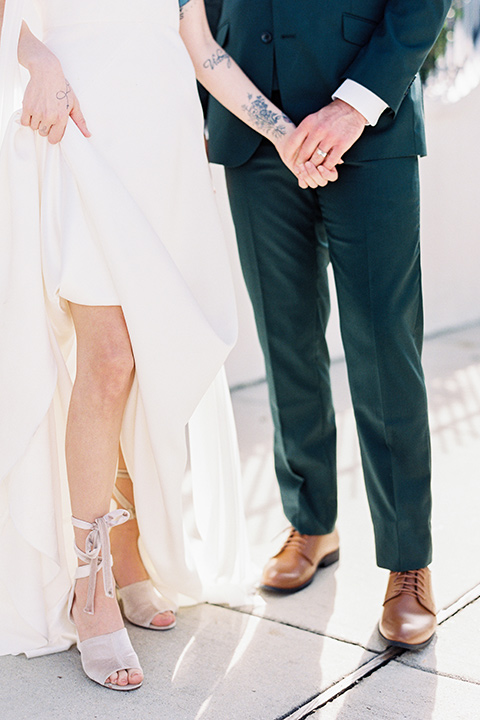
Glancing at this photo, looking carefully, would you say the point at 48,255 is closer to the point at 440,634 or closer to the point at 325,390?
the point at 325,390

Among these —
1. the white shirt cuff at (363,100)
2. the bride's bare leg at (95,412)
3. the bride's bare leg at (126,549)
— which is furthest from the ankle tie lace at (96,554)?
the white shirt cuff at (363,100)

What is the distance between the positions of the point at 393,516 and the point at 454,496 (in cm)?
89

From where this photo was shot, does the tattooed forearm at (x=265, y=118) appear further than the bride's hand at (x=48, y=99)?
Yes

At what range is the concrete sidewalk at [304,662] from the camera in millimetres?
1680

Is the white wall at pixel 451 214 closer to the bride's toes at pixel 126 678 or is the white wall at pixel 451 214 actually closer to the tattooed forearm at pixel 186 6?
the tattooed forearm at pixel 186 6

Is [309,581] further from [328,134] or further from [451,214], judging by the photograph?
[451,214]

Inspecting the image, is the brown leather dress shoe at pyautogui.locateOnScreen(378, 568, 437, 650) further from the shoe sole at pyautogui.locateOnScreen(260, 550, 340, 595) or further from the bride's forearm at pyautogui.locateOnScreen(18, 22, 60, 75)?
the bride's forearm at pyautogui.locateOnScreen(18, 22, 60, 75)

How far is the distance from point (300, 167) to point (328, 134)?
107 millimetres

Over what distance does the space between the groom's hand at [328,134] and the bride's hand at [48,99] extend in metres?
0.53

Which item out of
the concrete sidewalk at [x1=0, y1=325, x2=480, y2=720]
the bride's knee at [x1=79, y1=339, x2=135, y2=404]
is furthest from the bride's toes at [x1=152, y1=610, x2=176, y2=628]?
Result: the bride's knee at [x1=79, y1=339, x2=135, y2=404]

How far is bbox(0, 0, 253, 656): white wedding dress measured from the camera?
1.78 metres

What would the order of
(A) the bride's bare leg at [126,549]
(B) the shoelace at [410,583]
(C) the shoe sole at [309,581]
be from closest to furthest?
(B) the shoelace at [410,583] < (A) the bride's bare leg at [126,549] < (C) the shoe sole at [309,581]

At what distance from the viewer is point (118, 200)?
1.78 m

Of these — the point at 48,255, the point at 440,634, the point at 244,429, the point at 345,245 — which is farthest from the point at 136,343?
the point at 244,429
